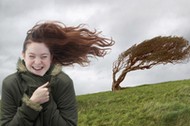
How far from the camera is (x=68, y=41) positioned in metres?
3.86

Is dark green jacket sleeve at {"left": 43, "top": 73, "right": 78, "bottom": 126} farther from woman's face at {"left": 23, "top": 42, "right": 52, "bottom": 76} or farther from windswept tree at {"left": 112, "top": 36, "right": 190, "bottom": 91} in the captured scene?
windswept tree at {"left": 112, "top": 36, "right": 190, "bottom": 91}

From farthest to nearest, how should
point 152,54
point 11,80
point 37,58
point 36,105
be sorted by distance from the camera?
point 152,54
point 11,80
point 37,58
point 36,105

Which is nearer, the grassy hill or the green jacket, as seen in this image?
the green jacket

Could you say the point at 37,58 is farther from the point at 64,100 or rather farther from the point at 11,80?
the point at 64,100

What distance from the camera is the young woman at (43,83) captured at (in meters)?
3.58

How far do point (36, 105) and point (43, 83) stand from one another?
0.22 m

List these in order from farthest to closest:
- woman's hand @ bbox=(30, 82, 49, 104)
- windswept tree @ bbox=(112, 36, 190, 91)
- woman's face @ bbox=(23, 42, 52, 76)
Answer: windswept tree @ bbox=(112, 36, 190, 91), woman's face @ bbox=(23, 42, 52, 76), woman's hand @ bbox=(30, 82, 49, 104)

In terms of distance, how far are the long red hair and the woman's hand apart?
0.42 meters

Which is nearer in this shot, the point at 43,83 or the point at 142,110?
the point at 43,83

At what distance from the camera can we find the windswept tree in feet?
76.8

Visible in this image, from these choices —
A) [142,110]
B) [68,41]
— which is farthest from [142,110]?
[68,41]

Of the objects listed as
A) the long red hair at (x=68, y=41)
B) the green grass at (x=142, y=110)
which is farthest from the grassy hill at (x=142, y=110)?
the long red hair at (x=68, y=41)

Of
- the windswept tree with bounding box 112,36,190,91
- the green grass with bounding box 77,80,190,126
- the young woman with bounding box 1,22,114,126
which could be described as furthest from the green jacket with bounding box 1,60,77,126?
A: the windswept tree with bounding box 112,36,190,91

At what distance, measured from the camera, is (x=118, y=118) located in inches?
498
